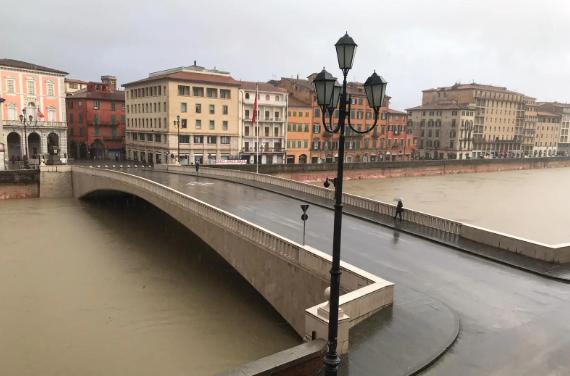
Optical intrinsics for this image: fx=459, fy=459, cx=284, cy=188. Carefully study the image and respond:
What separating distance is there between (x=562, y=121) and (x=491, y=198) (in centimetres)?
11618

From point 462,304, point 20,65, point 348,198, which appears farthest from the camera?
point 20,65

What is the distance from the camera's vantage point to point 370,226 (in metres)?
23.0

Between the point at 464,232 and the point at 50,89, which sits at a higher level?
the point at 50,89

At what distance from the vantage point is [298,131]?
253 ft

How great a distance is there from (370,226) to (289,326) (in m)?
7.62

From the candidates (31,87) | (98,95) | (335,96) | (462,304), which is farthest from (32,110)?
(335,96)

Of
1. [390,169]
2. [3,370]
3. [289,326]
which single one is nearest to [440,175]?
[390,169]

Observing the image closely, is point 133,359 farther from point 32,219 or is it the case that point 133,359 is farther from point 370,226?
point 32,219

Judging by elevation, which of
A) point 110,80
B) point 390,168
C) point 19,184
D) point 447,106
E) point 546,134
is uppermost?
point 110,80

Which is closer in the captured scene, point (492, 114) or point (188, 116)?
point (188, 116)

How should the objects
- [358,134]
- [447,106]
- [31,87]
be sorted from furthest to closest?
1. [447,106]
2. [358,134]
3. [31,87]

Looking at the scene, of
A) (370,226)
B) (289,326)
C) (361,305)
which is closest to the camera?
(361,305)

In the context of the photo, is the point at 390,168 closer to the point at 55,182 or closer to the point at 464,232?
the point at 55,182

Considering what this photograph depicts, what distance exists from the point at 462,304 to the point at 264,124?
61385mm
